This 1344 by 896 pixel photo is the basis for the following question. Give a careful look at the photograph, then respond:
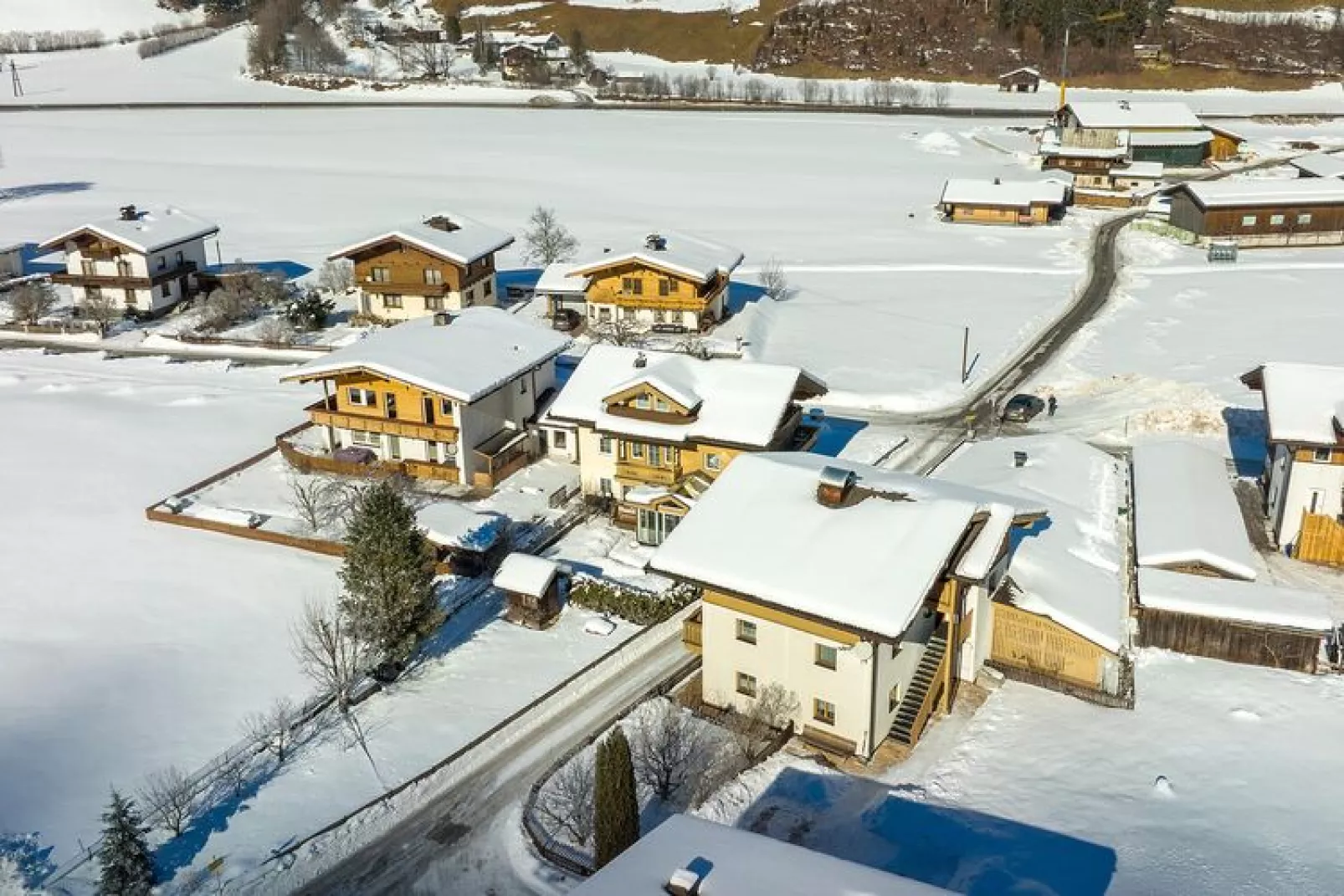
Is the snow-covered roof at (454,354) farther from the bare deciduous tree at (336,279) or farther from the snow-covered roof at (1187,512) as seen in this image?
the snow-covered roof at (1187,512)

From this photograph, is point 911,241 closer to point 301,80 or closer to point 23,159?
point 23,159

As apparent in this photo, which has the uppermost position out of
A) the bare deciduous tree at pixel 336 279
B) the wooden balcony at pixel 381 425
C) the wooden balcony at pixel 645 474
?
the bare deciduous tree at pixel 336 279

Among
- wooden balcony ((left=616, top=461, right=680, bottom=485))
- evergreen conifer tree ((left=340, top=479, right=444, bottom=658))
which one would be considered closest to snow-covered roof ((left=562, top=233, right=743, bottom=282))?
wooden balcony ((left=616, top=461, right=680, bottom=485))

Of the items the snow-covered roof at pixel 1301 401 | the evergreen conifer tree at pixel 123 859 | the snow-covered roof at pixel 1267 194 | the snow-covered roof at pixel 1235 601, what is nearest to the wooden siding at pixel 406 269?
the snow-covered roof at pixel 1301 401

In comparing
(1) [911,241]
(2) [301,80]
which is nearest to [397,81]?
(2) [301,80]

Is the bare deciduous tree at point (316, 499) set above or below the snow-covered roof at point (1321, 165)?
below

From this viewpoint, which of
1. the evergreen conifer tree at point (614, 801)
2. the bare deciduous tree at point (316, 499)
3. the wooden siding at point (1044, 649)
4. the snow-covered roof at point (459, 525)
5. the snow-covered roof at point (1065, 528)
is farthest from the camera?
the bare deciduous tree at point (316, 499)

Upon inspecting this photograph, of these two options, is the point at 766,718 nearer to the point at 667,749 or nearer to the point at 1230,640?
the point at 667,749
